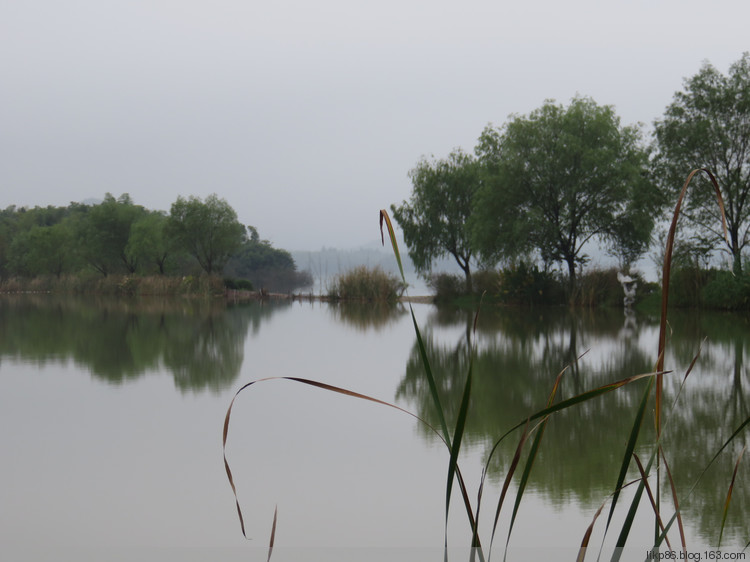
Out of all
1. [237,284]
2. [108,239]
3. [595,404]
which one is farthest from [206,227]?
[595,404]

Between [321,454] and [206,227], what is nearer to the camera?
[321,454]

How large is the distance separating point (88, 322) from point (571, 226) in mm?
12740

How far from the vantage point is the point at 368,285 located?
2280 cm

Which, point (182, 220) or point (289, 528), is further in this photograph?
point (182, 220)

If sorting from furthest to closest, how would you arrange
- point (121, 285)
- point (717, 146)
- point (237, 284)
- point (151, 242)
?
point (151, 242), point (121, 285), point (237, 284), point (717, 146)

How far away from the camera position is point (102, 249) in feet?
110

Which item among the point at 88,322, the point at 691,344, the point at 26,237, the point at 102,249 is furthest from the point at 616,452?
the point at 26,237

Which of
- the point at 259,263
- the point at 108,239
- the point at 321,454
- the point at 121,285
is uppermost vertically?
the point at 108,239

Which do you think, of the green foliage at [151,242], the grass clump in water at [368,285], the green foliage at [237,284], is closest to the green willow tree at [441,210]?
the grass clump in water at [368,285]

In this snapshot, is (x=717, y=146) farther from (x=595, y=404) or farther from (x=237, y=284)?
(x=237, y=284)

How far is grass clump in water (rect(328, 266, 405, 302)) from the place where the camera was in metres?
22.6

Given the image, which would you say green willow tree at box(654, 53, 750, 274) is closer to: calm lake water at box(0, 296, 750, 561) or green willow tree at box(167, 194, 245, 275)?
calm lake water at box(0, 296, 750, 561)

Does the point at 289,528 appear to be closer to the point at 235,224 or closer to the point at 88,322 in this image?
the point at 88,322

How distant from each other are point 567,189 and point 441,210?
6246 mm
